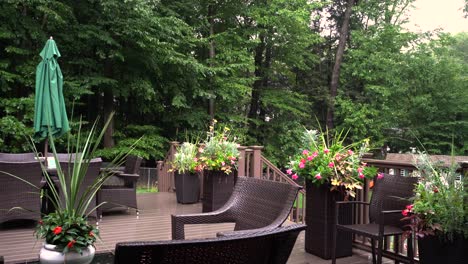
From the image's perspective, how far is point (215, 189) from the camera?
17.3 ft

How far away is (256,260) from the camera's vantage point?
1.25 m

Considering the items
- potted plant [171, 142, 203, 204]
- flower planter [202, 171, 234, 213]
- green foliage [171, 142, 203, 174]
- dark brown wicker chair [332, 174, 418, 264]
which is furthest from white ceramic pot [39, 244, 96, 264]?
potted plant [171, 142, 203, 204]

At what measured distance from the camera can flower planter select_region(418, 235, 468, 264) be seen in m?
2.24

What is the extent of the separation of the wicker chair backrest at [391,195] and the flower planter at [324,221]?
290 mm

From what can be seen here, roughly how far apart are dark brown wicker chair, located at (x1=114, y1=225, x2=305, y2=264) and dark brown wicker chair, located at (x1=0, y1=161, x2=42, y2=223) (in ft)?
11.4

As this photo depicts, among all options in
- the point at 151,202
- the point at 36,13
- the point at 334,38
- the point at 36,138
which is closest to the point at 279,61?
the point at 334,38

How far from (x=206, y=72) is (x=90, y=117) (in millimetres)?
4078

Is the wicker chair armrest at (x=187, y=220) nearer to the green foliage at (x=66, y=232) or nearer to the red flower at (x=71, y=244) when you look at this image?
the green foliage at (x=66, y=232)

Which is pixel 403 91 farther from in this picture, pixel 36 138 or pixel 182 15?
pixel 36 138

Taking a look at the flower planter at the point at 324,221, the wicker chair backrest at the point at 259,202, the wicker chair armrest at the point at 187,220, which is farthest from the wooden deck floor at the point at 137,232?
the wicker chair armrest at the point at 187,220

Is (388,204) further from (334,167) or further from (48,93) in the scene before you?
(48,93)

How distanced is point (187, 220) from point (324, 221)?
1.55 meters

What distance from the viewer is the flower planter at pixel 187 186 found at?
6.07 m

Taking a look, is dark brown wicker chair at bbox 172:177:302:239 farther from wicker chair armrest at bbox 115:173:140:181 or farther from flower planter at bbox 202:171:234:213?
wicker chair armrest at bbox 115:173:140:181
